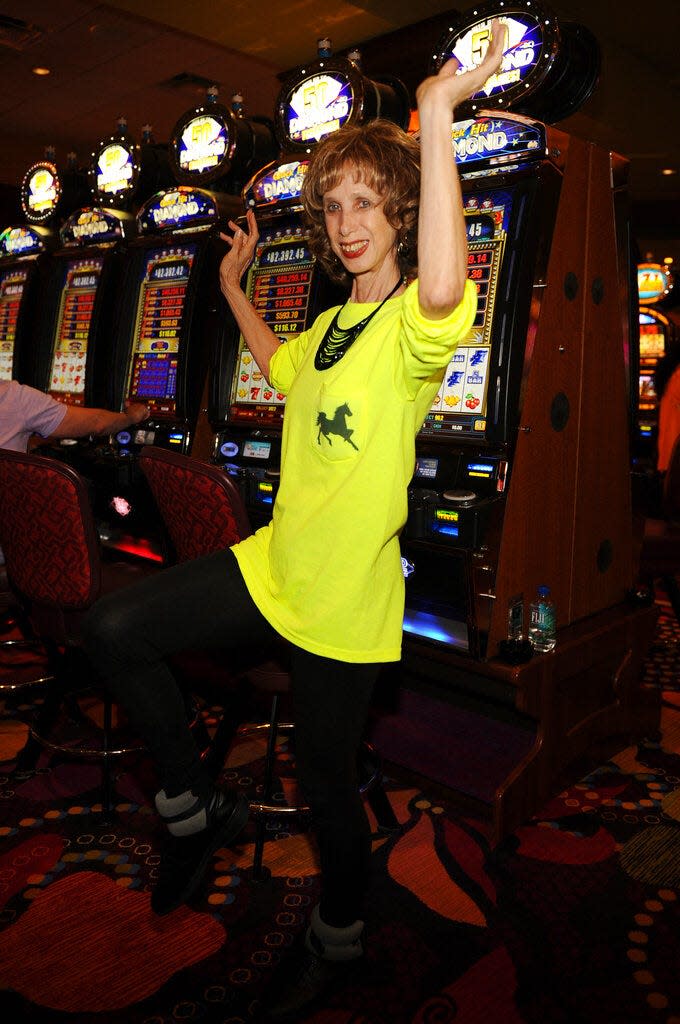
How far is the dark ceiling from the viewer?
5191 millimetres

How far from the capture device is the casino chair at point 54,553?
2.38 metres

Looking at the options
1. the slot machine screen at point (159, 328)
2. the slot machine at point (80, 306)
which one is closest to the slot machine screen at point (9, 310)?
the slot machine at point (80, 306)

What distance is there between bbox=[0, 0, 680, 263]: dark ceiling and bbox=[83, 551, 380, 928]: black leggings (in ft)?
10.5

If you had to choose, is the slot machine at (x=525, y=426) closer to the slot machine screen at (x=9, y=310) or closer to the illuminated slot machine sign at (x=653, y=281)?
the slot machine screen at (x=9, y=310)

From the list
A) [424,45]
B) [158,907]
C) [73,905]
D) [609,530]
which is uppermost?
[424,45]

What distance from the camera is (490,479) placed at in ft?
7.98

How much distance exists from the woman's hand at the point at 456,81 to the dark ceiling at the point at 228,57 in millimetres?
2869

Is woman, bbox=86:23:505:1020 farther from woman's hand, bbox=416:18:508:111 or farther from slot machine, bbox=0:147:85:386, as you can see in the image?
slot machine, bbox=0:147:85:386

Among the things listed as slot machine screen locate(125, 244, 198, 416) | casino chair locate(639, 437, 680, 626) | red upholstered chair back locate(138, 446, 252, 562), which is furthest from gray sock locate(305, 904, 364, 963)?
slot machine screen locate(125, 244, 198, 416)

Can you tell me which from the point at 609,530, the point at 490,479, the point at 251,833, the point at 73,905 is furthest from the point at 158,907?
the point at 609,530

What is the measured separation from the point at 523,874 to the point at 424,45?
3.48 m

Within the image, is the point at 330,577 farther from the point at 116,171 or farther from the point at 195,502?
the point at 116,171

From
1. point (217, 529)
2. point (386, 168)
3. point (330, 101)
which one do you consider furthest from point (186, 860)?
point (330, 101)

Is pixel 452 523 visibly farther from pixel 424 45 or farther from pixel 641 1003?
pixel 424 45
